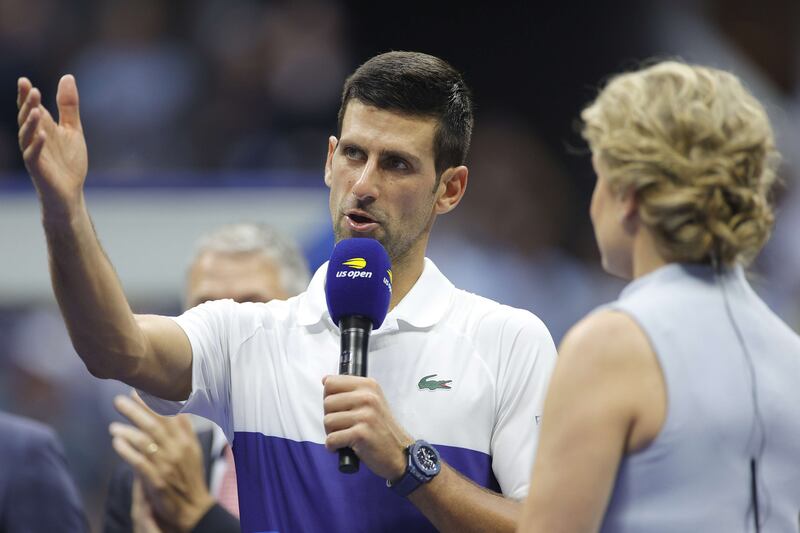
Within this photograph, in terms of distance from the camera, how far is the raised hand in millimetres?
2301

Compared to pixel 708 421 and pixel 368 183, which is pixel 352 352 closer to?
pixel 368 183

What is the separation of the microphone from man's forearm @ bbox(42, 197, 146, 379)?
16.1 inches

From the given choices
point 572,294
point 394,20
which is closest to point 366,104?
point 572,294

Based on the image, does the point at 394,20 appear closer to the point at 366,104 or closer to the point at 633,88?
the point at 366,104

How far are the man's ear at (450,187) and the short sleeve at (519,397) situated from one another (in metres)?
0.35

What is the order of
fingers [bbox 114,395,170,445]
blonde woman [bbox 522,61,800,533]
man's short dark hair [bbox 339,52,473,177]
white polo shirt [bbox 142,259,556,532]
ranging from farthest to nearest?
1. fingers [bbox 114,395,170,445]
2. man's short dark hair [bbox 339,52,473,177]
3. white polo shirt [bbox 142,259,556,532]
4. blonde woman [bbox 522,61,800,533]

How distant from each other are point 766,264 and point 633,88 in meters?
5.47

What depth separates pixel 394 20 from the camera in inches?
328

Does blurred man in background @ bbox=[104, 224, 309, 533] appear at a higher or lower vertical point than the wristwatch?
lower

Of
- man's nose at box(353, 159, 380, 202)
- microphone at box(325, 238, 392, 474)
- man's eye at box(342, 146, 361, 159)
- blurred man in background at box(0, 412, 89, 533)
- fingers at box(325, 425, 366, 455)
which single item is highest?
man's eye at box(342, 146, 361, 159)

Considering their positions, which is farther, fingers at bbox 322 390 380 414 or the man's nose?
the man's nose

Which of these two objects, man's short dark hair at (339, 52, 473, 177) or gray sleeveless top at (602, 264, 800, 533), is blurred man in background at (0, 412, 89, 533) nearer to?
man's short dark hair at (339, 52, 473, 177)

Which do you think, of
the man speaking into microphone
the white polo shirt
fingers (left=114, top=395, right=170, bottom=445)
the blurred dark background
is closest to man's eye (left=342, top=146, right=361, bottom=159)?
the man speaking into microphone

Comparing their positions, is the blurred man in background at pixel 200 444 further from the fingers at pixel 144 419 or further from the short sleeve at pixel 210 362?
the short sleeve at pixel 210 362
